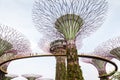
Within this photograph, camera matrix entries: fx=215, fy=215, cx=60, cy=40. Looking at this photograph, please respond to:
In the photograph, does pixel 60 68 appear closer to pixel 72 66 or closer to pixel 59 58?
pixel 59 58

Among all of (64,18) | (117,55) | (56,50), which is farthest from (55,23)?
(56,50)

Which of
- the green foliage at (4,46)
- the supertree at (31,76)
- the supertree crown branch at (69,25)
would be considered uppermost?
the supertree crown branch at (69,25)

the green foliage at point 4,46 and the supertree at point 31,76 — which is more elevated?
the green foliage at point 4,46

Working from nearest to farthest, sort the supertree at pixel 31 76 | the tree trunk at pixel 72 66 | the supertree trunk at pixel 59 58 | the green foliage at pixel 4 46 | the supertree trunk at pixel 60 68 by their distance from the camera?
the tree trunk at pixel 72 66
the green foliage at pixel 4 46
the supertree trunk at pixel 60 68
the supertree trunk at pixel 59 58
the supertree at pixel 31 76

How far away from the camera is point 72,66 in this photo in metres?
18.9

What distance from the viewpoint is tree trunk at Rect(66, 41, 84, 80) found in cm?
1847

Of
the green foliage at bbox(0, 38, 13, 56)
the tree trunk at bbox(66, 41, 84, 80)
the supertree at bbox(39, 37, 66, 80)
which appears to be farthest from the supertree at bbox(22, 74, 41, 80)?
the tree trunk at bbox(66, 41, 84, 80)

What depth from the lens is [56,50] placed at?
38.9 m

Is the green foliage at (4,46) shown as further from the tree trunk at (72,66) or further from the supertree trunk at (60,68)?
the tree trunk at (72,66)

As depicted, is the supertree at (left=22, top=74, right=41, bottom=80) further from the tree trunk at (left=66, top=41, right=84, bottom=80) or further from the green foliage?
the tree trunk at (left=66, top=41, right=84, bottom=80)

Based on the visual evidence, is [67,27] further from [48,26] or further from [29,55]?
[29,55]

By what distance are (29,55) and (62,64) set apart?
10.3 metres

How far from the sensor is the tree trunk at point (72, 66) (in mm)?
18466

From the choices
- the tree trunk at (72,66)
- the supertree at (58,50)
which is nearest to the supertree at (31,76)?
the supertree at (58,50)
